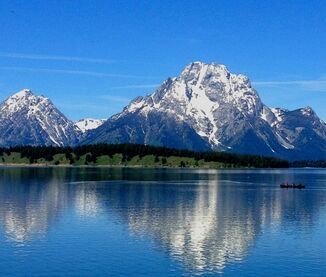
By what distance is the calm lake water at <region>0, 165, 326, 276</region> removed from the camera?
75.3 m

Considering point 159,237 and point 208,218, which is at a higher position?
point 208,218

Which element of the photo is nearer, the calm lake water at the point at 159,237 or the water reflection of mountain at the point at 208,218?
the calm lake water at the point at 159,237

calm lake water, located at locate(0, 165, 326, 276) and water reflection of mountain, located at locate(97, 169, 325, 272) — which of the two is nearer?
calm lake water, located at locate(0, 165, 326, 276)

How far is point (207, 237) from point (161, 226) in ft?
47.1

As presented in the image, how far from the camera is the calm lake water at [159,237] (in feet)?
247

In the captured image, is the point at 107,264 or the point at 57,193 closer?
the point at 107,264

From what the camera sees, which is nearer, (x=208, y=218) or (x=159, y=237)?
(x=159, y=237)

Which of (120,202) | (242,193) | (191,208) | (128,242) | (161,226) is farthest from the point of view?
(242,193)

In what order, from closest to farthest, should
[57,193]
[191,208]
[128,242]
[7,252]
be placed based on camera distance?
[7,252]
[128,242]
[191,208]
[57,193]

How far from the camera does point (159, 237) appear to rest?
3787 inches

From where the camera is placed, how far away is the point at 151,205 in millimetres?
147875

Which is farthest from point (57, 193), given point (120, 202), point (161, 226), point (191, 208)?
point (161, 226)

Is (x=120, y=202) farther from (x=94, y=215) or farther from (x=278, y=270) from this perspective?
(x=278, y=270)

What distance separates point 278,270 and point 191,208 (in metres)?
67.8
